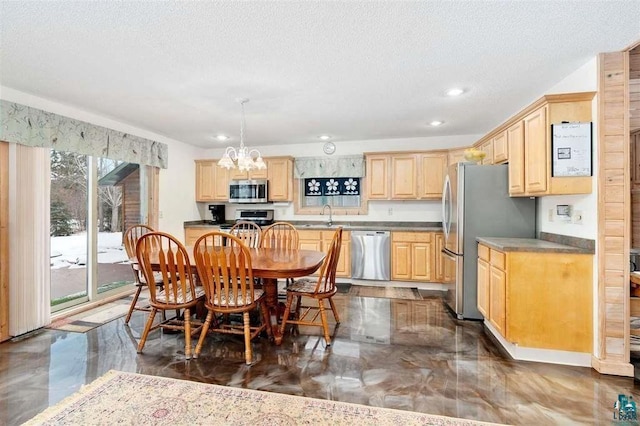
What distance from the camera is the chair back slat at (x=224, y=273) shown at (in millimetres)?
2328

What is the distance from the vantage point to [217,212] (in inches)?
219

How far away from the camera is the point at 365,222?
5180mm

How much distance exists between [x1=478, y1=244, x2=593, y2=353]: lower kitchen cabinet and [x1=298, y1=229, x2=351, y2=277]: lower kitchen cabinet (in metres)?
2.43

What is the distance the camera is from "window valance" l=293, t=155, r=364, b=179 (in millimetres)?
5082

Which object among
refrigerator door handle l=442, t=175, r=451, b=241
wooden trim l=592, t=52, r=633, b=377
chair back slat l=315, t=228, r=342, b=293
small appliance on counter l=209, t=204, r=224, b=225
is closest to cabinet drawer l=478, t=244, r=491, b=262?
refrigerator door handle l=442, t=175, r=451, b=241

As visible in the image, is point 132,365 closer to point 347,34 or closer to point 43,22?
point 43,22

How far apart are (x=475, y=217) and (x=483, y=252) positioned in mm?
402

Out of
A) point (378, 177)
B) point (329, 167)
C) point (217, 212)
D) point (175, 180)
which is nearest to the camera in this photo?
point (378, 177)

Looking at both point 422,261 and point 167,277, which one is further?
point 422,261

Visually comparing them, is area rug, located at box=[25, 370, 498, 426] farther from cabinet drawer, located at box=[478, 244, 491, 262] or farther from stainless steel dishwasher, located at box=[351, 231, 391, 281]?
stainless steel dishwasher, located at box=[351, 231, 391, 281]

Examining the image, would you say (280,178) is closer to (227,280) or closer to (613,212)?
(227,280)

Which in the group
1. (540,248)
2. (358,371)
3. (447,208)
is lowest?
(358,371)

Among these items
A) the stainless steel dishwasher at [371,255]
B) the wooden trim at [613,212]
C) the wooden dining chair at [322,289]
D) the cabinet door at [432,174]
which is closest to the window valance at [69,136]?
the wooden dining chair at [322,289]

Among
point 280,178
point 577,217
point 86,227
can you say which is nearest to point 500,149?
point 577,217
